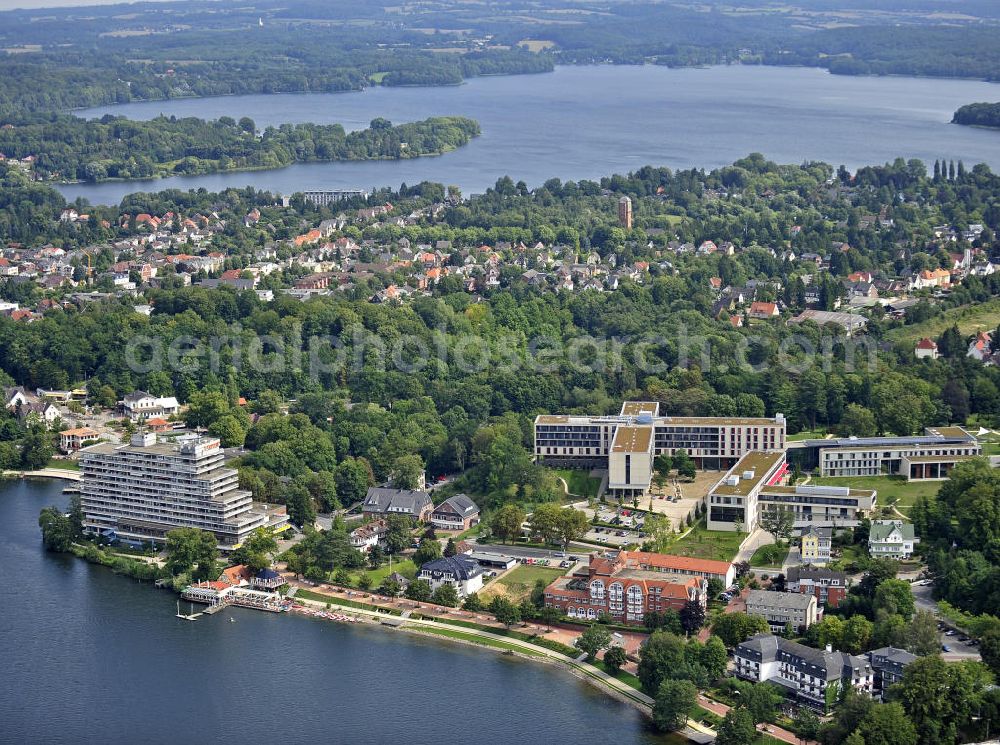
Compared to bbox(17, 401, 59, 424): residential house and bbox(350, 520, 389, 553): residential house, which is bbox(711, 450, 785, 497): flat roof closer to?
bbox(350, 520, 389, 553): residential house

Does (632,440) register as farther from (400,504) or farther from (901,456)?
(901,456)

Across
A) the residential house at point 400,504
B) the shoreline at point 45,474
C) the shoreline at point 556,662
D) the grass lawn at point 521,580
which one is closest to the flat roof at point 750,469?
the grass lawn at point 521,580

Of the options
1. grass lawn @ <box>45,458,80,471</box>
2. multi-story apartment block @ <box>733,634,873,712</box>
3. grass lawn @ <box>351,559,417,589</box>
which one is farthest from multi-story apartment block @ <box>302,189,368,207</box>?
multi-story apartment block @ <box>733,634,873,712</box>

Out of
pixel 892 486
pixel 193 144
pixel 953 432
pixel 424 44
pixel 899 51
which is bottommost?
pixel 892 486

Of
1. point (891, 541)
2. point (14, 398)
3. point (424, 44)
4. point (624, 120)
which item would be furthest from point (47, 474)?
point (424, 44)

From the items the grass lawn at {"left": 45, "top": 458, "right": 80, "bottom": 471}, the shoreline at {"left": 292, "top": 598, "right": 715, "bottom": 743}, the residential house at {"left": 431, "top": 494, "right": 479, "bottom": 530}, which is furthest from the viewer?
the grass lawn at {"left": 45, "top": 458, "right": 80, "bottom": 471}

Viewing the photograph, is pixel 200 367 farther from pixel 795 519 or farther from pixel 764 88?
pixel 764 88
